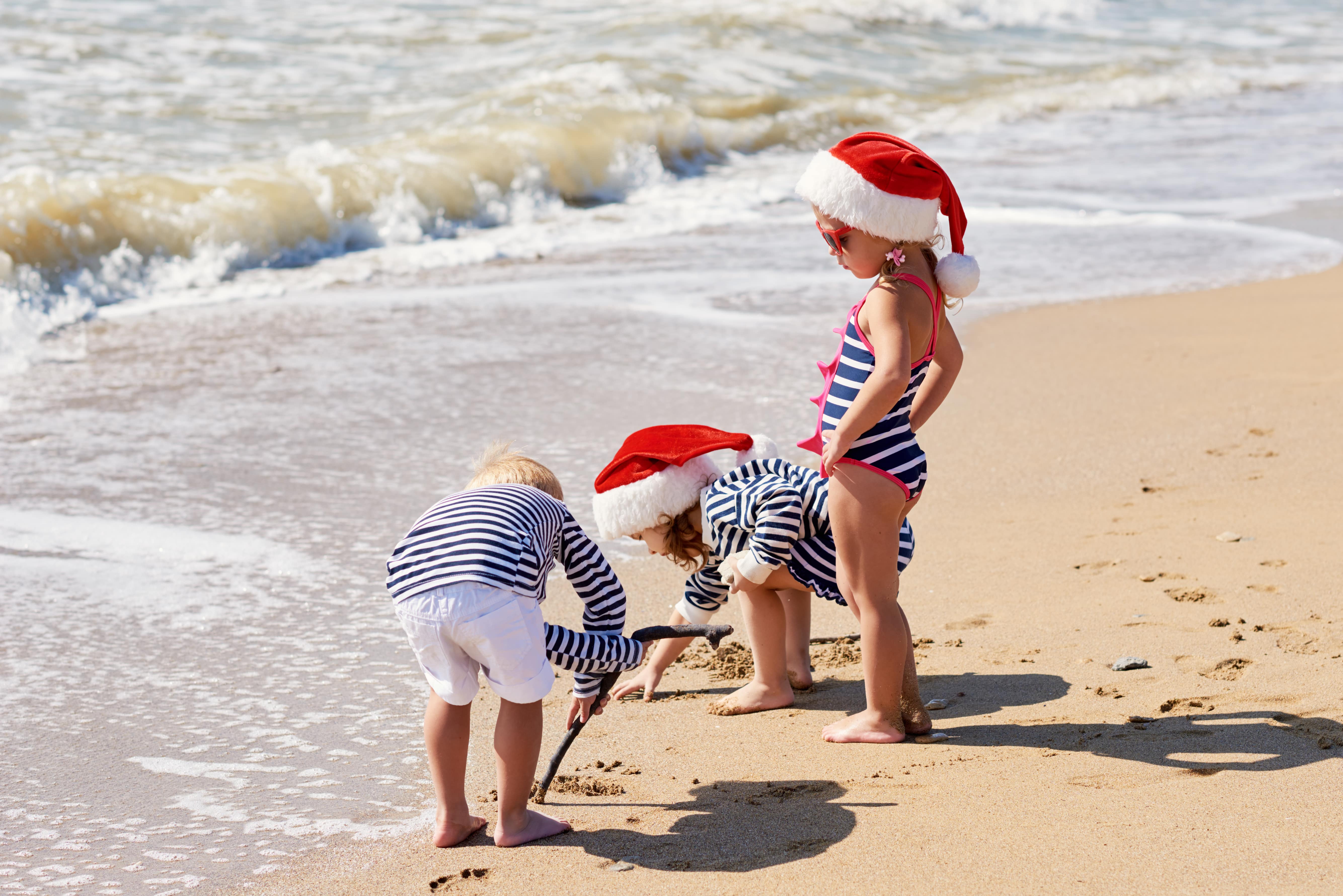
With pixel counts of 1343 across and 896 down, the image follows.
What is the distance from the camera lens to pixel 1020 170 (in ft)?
36.4

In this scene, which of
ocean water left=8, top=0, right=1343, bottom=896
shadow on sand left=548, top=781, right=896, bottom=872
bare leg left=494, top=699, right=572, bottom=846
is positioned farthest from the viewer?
ocean water left=8, top=0, right=1343, bottom=896

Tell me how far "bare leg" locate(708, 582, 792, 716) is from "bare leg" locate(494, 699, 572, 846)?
2.38 feet

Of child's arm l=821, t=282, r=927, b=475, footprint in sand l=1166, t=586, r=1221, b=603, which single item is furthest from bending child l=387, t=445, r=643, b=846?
footprint in sand l=1166, t=586, r=1221, b=603

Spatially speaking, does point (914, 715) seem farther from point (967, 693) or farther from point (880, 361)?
point (880, 361)

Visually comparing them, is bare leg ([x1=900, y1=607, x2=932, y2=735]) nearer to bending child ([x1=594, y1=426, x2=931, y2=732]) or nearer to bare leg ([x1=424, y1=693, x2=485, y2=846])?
bending child ([x1=594, y1=426, x2=931, y2=732])

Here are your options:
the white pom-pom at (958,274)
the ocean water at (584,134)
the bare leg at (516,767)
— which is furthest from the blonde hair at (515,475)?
the ocean water at (584,134)

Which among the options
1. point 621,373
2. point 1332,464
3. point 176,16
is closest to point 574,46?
point 176,16

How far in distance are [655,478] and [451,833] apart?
1003 millimetres

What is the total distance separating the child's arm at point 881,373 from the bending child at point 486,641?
667mm

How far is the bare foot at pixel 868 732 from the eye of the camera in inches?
116

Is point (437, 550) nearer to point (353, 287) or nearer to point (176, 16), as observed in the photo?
point (353, 287)

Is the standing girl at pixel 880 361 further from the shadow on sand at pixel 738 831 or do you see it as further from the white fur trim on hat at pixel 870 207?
the shadow on sand at pixel 738 831

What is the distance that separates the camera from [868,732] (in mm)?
2943

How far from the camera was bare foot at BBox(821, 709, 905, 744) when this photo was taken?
2.94m
